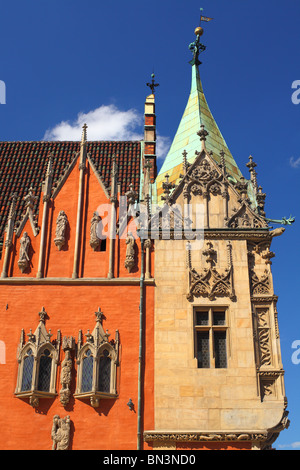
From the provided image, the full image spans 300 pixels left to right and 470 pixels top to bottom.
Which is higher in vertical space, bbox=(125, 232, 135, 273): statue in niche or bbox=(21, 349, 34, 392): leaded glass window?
bbox=(125, 232, 135, 273): statue in niche

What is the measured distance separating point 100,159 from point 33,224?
3.74 metres

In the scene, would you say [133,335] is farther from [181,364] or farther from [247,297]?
[247,297]

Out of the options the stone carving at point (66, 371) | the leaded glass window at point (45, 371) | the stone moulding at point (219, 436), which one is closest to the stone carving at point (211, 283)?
the stone carving at point (66, 371)

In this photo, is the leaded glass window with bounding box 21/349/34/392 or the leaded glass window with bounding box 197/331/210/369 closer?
the leaded glass window with bounding box 21/349/34/392

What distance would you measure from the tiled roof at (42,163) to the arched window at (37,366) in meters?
3.98

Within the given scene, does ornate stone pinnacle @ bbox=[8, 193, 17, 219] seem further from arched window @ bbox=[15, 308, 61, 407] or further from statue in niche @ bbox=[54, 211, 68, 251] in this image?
arched window @ bbox=[15, 308, 61, 407]

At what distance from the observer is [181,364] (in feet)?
50.5

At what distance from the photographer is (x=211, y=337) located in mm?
15781

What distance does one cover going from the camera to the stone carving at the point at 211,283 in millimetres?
16203

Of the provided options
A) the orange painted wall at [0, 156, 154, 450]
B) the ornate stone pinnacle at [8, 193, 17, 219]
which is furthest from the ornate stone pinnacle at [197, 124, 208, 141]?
the ornate stone pinnacle at [8, 193, 17, 219]

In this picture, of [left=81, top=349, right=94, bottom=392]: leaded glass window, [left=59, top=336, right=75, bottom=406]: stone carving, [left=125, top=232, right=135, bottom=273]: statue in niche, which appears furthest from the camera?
[left=125, top=232, right=135, bottom=273]: statue in niche

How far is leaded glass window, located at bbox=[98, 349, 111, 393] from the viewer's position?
15328 mm

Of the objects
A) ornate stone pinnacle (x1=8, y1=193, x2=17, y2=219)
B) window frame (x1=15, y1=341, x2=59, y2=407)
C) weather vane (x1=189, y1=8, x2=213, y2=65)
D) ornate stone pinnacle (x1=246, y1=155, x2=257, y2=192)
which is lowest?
window frame (x1=15, y1=341, x2=59, y2=407)

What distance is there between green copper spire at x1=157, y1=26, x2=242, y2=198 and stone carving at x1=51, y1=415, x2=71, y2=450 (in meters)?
7.23
